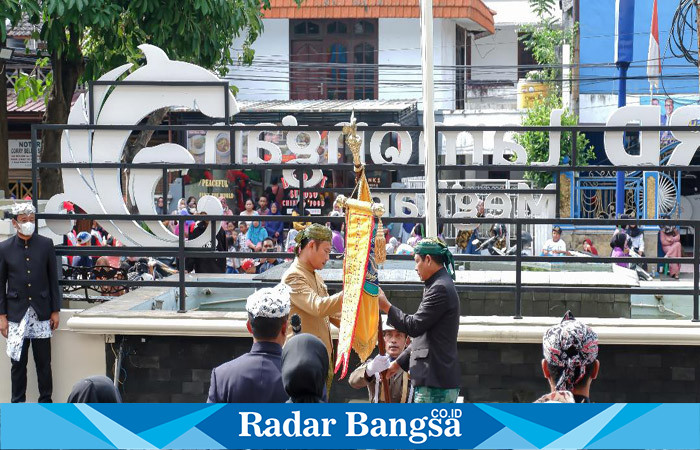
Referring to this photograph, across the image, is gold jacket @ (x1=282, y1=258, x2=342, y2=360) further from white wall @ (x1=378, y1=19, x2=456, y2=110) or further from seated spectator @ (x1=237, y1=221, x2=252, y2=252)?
white wall @ (x1=378, y1=19, x2=456, y2=110)

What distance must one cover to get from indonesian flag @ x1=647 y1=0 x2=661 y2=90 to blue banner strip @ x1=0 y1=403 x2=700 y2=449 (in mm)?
24238

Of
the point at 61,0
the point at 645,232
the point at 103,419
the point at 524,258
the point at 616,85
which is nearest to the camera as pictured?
the point at 103,419

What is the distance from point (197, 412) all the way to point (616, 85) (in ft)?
86.2

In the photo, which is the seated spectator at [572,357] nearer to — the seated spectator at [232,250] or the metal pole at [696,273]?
the metal pole at [696,273]

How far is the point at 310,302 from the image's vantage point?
686 cm

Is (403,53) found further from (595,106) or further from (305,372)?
(305,372)

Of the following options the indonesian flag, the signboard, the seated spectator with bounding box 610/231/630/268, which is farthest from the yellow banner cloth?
the indonesian flag

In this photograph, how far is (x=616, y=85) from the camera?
28.9 metres

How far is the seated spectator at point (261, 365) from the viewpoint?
4.81 metres

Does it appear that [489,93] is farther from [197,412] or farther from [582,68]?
[197,412]

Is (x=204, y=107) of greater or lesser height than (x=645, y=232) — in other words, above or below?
above

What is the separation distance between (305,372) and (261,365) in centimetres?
39

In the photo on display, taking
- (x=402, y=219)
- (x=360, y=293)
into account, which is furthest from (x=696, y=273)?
(x=360, y=293)

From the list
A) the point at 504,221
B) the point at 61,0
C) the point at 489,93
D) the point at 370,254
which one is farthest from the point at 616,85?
the point at 370,254
